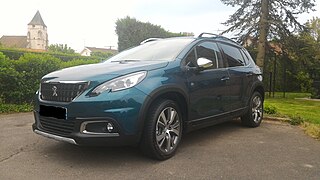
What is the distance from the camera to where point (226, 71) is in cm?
496

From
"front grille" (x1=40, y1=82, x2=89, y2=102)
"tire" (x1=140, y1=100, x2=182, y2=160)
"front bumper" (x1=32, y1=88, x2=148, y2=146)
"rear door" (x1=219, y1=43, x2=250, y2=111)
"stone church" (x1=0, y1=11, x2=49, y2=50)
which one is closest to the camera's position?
"front bumper" (x1=32, y1=88, x2=148, y2=146)

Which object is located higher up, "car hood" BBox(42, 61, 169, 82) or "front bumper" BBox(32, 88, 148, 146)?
"car hood" BBox(42, 61, 169, 82)

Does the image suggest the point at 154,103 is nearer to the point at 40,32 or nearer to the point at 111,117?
the point at 111,117

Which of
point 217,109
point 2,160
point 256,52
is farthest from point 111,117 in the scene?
point 256,52

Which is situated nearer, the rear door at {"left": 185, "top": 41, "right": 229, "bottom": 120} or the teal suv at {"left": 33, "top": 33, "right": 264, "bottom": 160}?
the teal suv at {"left": 33, "top": 33, "right": 264, "bottom": 160}

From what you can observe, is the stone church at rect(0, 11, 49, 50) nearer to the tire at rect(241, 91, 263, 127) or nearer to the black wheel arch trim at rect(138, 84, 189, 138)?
the tire at rect(241, 91, 263, 127)

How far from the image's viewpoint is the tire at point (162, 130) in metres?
3.58

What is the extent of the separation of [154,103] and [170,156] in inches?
29.5

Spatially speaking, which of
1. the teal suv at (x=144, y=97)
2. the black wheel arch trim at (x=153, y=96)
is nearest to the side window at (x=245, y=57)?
the teal suv at (x=144, y=97)

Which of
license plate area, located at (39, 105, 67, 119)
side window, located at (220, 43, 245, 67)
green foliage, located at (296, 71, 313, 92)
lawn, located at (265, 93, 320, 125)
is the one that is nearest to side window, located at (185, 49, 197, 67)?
side window, located at (220, 43, 245, 67)

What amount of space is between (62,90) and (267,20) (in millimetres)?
13106

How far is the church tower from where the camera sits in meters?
89.7

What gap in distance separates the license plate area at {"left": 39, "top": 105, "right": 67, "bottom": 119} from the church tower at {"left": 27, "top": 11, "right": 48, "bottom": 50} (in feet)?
303

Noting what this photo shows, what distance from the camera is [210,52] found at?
4.82m
